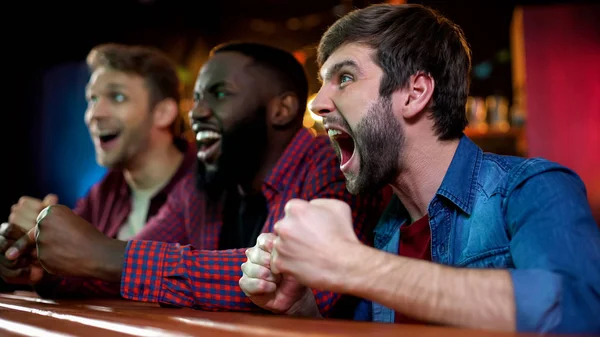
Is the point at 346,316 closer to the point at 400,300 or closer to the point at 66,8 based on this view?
the point at 400,300

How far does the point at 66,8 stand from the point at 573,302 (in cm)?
443

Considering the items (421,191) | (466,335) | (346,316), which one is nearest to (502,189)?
(421,191)

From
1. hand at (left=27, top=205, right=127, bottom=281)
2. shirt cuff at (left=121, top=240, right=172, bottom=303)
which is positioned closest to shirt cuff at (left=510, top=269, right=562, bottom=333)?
shirt cuff at (left=121, top=240, right=172, bottom=303)

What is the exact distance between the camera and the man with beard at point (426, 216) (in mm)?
935

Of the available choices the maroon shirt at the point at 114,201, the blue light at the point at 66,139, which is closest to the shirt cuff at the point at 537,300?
the maroon shirt at the point at 114,201

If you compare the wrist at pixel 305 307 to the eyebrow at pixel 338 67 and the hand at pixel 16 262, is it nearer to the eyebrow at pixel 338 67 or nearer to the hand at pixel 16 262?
the eyebrow at pixel 338 67

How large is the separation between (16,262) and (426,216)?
1172mm

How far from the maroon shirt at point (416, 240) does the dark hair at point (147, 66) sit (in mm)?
1547

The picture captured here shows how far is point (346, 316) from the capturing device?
5.15 ft

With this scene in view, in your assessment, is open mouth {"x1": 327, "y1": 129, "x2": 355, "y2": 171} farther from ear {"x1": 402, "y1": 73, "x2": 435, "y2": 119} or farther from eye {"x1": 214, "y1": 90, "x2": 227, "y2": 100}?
eye {"x1": 214, "y1": 90, "x2": 227, "y2": 100}

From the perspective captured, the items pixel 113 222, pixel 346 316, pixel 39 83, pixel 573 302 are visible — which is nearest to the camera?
pixel 573 302

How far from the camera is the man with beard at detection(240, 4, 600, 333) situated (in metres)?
0.93

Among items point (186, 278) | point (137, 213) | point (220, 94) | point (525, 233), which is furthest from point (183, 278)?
point (137, 213)

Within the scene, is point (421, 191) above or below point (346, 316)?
A: above
